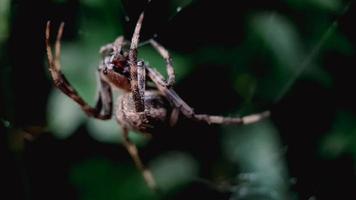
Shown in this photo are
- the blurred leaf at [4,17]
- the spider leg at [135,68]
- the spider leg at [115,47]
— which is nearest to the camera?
the spider leg at [135,68]

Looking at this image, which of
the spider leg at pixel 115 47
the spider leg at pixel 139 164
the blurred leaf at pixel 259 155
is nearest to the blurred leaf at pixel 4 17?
the spider leg at pixel 115 47

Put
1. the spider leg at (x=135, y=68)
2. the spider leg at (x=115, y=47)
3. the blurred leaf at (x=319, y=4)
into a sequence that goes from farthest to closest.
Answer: the blurred leaf at (x=319, y=4) → the spider leg at (x=115, y=47) → the spider leg at (x=135, y=68)

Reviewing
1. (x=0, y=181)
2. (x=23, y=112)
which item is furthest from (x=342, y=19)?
(x=0, y=181)

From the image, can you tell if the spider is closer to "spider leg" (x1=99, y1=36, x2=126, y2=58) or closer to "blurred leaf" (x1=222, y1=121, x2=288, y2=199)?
"spider leg" (x1=99, y1=36, x2=126, y2=58)

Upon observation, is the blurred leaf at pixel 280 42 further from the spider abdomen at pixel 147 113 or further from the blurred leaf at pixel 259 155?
the spider abdomen at pixel 147 113

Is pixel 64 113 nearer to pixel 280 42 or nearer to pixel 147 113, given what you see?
pixel 147 113

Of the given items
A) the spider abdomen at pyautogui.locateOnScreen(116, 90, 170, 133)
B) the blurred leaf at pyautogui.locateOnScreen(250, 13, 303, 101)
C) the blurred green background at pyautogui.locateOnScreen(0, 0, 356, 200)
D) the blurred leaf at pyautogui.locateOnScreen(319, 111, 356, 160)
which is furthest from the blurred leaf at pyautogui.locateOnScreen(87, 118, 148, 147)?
the blurred leaf at pyautogui.locateOnScreen(319, 111, 356, 160)
